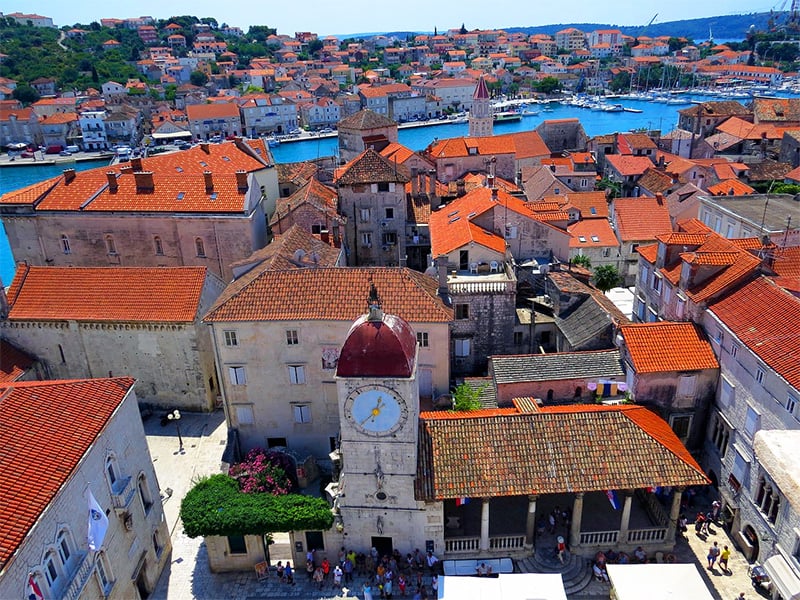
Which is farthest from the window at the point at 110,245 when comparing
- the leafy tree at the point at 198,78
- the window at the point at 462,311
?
the leafy tree at the point at 198,78

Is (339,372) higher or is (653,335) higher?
(339,372)

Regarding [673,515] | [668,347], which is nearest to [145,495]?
[673,515]

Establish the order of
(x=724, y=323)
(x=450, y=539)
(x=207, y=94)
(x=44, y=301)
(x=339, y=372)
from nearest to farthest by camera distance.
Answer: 1. (x=339, y=372)
2. (x=450, y=539)
3. (x=724, y=323)
4. (x=44, y=301)
5. (x=207, y=94)

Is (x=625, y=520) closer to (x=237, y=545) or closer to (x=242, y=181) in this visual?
(x=237, y=545)

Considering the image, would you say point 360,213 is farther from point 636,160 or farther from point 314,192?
point 636,160

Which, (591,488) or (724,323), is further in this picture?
(724,323)

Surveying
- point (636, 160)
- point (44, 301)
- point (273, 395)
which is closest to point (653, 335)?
point (273, 395)

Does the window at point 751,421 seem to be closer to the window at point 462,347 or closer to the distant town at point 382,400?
the distant town at point 382,400
